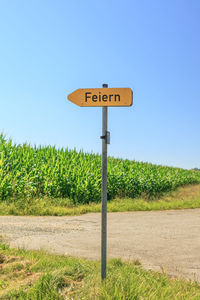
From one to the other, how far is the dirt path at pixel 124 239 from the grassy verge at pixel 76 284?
1.13 m

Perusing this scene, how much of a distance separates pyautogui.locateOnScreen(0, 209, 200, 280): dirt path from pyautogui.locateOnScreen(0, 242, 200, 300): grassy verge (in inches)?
44.7

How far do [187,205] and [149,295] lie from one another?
517 inches

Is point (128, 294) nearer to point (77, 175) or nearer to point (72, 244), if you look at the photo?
point (72, 244)

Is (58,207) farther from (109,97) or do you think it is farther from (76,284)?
(109,97)

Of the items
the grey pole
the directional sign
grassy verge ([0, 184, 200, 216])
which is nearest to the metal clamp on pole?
the grey pole

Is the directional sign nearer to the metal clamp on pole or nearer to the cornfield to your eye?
the metal clamp on pole

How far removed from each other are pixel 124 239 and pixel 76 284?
3.98 metres

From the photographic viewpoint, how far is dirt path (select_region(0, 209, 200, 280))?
6.20 m

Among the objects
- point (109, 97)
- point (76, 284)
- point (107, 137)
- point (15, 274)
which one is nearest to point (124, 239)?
point (15, 274)

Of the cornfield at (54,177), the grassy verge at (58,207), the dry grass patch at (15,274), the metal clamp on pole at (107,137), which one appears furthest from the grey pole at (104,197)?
the cornfield at (54,177)

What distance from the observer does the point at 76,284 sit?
4004 mm

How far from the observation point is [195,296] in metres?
3.88

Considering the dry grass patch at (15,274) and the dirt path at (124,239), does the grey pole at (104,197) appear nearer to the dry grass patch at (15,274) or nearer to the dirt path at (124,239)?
the dry grass patch at (15,274)

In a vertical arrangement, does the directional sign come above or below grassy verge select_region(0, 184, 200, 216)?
above
